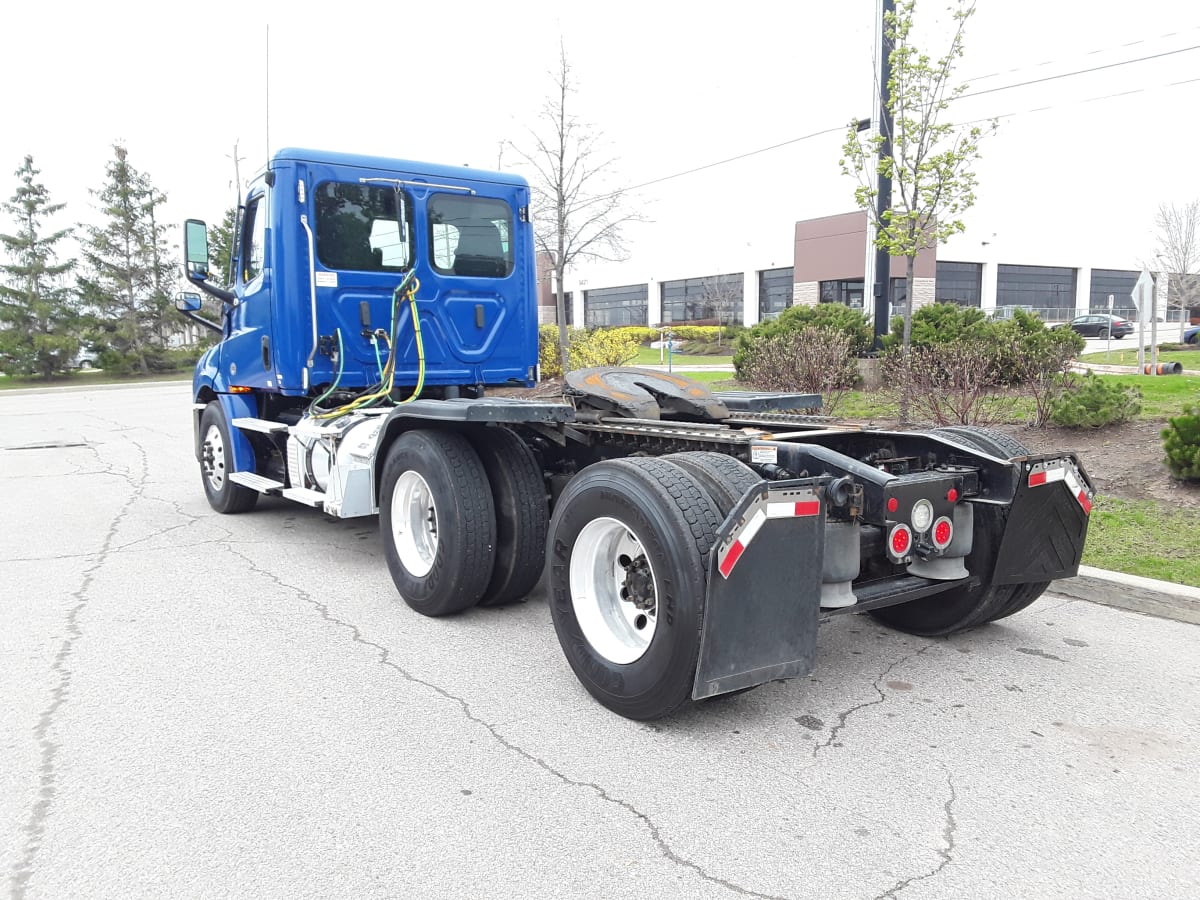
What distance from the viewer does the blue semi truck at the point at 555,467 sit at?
3508 mm

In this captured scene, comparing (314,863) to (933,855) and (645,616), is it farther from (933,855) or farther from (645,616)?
(933,855)

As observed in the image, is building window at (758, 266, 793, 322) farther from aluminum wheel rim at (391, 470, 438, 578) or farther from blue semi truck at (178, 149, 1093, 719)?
aluminum wheel rim at (391, 470, 438, 578)

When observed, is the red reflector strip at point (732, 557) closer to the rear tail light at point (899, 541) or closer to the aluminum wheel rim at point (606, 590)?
the aluminum wheel rim at point (606, 590)

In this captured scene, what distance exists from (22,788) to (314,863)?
4.33 ft

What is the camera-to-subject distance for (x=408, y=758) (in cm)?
349

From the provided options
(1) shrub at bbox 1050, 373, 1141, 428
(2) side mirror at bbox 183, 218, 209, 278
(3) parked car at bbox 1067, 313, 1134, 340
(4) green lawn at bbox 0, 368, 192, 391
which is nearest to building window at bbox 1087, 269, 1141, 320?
(3) parked car at bbox 1067, 313, 1134, 340

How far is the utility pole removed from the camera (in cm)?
1094

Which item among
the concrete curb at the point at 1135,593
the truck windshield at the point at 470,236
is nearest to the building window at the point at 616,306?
the truck windshield at the point at 470,236

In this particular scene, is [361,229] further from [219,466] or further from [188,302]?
[219,466]

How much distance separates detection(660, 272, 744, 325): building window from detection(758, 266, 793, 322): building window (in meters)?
1.29

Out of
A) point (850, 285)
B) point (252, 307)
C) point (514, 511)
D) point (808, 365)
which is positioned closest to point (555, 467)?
point (514, 511)

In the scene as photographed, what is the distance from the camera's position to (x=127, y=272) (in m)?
39.6

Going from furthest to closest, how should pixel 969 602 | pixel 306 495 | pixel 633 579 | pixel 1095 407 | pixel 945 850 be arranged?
pixel 1095 407
pixel 306 495
pixel 969 602
pixel 633 579
pixel 945 850

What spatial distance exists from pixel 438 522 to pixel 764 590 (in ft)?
7.49
